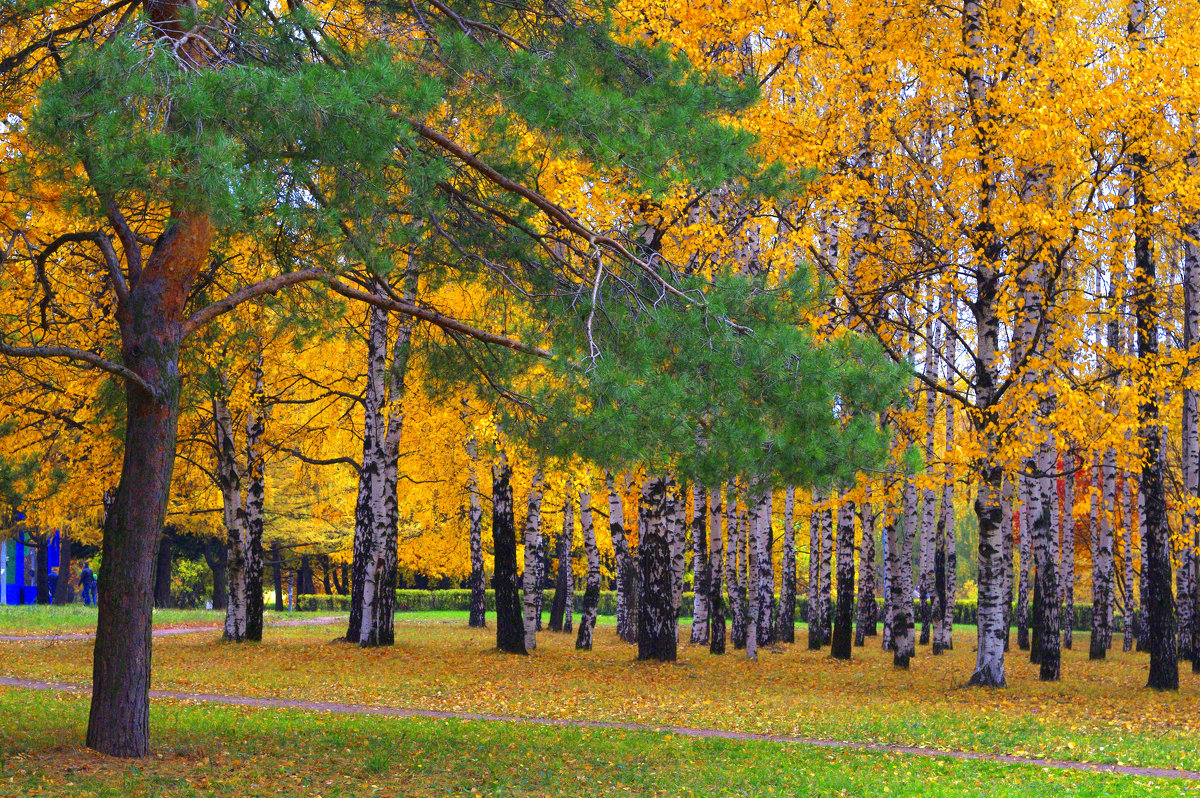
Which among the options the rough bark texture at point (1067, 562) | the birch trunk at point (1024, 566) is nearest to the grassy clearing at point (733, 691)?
the birch trunk at point (1024, 566)

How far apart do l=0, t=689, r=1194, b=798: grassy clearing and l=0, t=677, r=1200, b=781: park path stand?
1.11 ft

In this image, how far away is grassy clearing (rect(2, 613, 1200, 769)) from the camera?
10.6m

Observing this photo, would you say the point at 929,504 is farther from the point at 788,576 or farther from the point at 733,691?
the point at 733,691

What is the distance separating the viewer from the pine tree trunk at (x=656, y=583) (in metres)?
15.8

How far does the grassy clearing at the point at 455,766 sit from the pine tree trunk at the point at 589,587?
9136 mm

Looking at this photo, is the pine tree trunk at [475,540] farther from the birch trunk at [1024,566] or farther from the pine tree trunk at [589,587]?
the birch trunk at [1024,566]

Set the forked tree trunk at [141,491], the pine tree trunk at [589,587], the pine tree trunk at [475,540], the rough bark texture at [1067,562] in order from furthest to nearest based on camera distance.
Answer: the rough bark texture at [1067,562] → the pine tree trunk at [475,540] → the pine tree trunk at [589,587] → the forked tree trunk at [141,491]

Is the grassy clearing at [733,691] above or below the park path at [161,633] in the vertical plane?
above

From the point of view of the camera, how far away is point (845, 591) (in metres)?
18.6

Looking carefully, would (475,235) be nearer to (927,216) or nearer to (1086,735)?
(1086,735)

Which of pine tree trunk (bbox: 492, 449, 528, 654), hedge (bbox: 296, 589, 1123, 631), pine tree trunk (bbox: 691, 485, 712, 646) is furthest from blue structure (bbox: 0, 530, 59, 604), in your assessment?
pine tree trunk (bbox: 492, 449, 528, 654)

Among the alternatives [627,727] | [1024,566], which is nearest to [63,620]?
[627,727]

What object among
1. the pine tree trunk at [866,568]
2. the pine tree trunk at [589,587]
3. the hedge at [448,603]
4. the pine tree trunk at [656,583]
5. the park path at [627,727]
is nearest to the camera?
the park path at [627,727]

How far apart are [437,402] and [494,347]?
2.78ft
